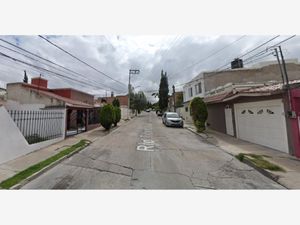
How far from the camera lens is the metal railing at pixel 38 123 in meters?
7.85

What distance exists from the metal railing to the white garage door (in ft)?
41.2

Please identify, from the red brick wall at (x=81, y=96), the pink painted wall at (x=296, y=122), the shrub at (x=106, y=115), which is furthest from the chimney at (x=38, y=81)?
the pink painted wall at (x=296, y=122)

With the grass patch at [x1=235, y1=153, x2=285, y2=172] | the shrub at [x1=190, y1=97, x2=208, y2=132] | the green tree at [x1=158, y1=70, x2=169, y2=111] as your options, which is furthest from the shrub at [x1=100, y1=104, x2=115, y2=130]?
the green tree at [x1=158, y1=70, x2=169, y2=111]

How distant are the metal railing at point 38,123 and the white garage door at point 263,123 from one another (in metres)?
12.6

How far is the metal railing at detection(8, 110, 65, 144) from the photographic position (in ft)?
25.8

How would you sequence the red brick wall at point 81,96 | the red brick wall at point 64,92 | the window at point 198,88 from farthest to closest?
the window at point 198,88 < the red brick wall at point 81,96 < the red brick wall at point 64,92

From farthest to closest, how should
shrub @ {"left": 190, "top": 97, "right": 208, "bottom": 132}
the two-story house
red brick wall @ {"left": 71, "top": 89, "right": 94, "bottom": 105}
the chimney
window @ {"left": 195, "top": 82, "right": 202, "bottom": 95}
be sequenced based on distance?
window @ {"left": 195, "top": 82, "right": 202, "bottom": 95} → the two-story house → red brick wall @ {"left": 71, "top": 89, "right": 94, "bottom": 105} → the chimney → shrub @ {"left": 190, "top": 97, "right": 208, "bottom": 132}

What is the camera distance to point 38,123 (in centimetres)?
906

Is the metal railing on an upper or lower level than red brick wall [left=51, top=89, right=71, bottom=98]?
lower

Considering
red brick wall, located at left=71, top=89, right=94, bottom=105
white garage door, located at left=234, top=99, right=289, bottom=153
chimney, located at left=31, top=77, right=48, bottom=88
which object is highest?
chimney, located at left=31, top=77, right=48, bottom=88

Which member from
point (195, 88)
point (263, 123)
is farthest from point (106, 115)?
point (195, 88)

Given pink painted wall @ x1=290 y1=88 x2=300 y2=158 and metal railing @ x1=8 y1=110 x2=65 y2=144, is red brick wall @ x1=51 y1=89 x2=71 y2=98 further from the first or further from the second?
pink painted wall @ x1=290 y1=88 x2=300 y2=158

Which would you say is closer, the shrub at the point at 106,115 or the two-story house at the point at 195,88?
the shrub at the point at 106,115

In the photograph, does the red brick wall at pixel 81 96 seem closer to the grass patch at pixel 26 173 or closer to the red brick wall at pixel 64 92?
the red brick wall at pixel 64 92
